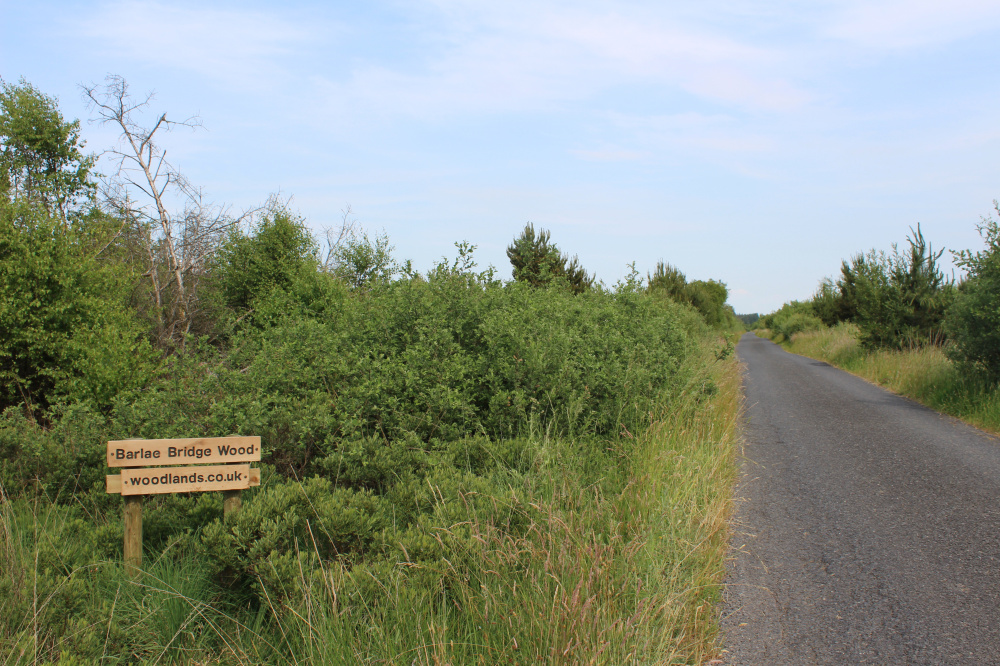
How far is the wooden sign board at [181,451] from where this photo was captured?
12.6ft

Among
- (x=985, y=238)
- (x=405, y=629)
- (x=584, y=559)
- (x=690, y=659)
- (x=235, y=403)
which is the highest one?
(x=985, y=238)

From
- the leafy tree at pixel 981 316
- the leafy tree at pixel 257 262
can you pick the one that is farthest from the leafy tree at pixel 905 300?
the leafy tree at pixel 257 262

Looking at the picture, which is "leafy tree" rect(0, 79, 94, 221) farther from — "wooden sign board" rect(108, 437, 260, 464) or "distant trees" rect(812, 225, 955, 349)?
"distant trees" rect(812, 225, 955, 349)

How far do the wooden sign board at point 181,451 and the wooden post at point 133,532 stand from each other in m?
0.28

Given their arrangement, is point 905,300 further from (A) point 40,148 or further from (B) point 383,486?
(A) point 40,148

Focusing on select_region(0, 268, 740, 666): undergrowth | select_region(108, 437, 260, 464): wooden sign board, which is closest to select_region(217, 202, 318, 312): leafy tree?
select_region(0, 268, 740, 666): undergrowth

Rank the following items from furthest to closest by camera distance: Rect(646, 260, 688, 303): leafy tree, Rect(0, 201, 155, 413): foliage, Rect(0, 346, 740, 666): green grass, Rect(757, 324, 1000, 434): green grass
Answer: Rect(646, 260, 688, 303): leafy tree → Rect(0, 201, 155, 413): foliage → Rect(757, 324, 1000, 434): green grass → Rect(0, 346, 740, 666): green grass

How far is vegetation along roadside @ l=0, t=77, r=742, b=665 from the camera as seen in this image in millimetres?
2984

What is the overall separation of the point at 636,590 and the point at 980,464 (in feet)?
20.3

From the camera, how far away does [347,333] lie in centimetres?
668

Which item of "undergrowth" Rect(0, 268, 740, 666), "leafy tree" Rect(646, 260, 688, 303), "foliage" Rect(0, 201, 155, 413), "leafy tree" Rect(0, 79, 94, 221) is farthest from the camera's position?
"leafy tree" Rect(646, 260, 688, 303)

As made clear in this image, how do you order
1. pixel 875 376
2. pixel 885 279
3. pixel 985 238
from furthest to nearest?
pixel 885 279 → pixel 875 376 → pixel 985 238

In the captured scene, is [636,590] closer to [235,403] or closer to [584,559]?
[584,559]

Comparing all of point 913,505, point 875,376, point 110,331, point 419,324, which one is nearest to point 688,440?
point 913,505
